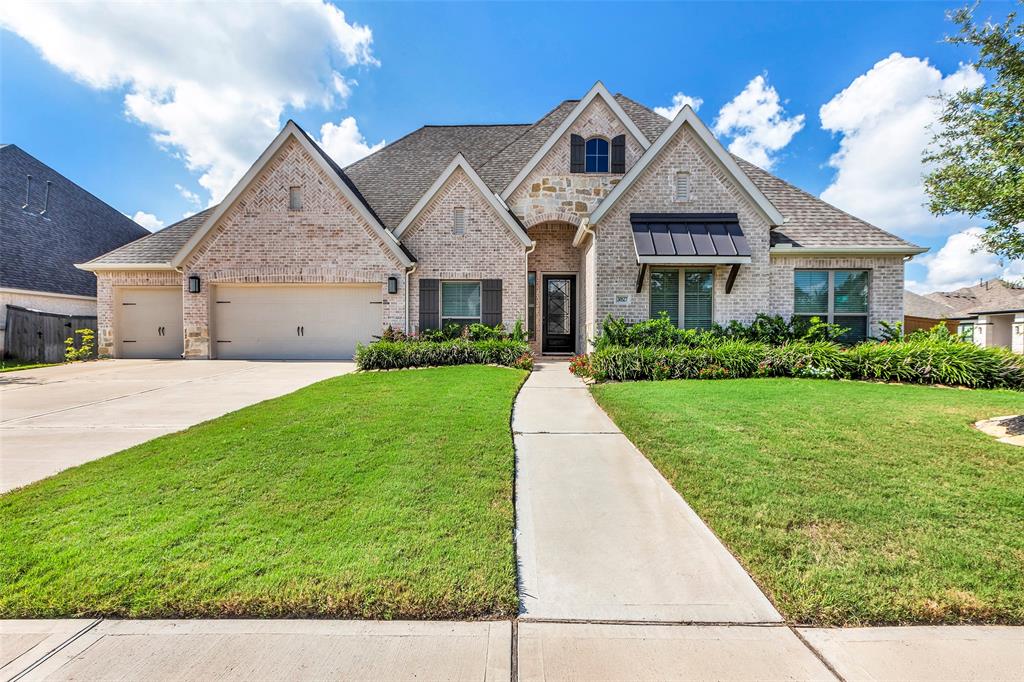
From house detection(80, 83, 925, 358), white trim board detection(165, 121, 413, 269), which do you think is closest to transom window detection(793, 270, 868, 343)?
house detection(80, 83, 925, 358)

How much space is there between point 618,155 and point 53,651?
49.2 feet

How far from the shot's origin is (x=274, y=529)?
304 centimetres

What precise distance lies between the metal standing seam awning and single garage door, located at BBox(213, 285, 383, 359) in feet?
26.1

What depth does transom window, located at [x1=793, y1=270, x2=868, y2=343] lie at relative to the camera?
1200 cm

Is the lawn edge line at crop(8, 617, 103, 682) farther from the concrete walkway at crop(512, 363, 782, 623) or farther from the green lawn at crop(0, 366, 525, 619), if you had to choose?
the concrete walkway at crop(512, 363, 782, 623)

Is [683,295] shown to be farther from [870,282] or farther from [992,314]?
[992,314]

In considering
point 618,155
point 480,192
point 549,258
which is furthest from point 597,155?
point 480,192

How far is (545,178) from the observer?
44.8 feet

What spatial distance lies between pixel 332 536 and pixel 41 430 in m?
5.73

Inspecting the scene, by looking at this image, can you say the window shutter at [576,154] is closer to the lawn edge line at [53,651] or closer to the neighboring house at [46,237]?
the lawn edge line at [53,651]

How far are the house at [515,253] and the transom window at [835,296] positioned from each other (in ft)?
0.15

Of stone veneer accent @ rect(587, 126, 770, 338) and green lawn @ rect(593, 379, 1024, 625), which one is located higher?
stone veneer accent @ rect(587, 126, 770, 338)

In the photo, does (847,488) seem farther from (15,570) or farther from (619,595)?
(15,570)

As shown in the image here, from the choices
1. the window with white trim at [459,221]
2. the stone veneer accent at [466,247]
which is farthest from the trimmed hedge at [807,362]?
the window with white trim at [459,221]
